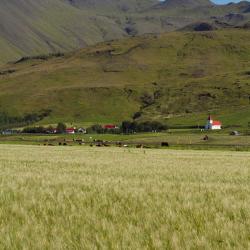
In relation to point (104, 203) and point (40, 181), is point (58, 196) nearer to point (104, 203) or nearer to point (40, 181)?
point (104, 203)

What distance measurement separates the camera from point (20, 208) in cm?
1383

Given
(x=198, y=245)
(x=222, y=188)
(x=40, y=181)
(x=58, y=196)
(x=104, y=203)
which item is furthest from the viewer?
(x=40, y=181)

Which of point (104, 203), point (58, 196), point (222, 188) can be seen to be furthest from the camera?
point (222, 188)

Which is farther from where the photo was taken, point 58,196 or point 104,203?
point 58,196

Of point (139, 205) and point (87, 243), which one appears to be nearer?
point (87, 243)

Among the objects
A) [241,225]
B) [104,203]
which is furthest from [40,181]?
[241,225]

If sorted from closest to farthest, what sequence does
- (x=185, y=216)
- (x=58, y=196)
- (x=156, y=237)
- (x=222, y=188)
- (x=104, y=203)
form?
(x=156, y=237)
(x=185, y=216)
(x=104, y=203)
(x=58, y=196)
(x=222, y=188)

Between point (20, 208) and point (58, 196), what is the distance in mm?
2206

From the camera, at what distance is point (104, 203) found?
48.7ft

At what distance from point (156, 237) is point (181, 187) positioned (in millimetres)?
8166

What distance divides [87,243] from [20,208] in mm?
4076

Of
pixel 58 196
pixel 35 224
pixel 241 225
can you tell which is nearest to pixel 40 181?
pixel 58 196

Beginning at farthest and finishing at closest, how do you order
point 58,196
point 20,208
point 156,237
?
point 58,196
point 20,208
point 156,237

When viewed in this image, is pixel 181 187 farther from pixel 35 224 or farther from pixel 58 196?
pixel 35 224
